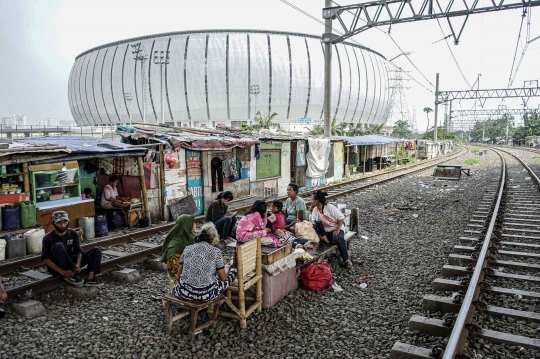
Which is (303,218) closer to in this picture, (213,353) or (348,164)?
(213,353)

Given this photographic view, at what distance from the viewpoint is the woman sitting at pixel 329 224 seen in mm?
6875

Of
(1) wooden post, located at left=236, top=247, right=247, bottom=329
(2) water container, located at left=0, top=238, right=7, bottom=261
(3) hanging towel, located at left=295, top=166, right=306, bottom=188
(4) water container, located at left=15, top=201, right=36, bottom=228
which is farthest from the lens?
(3) hanging towel, located at left=295, top=166, right=306, bottom=188

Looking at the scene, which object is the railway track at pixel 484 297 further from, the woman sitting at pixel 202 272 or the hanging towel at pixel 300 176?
the hanging towel at pixel 300 176

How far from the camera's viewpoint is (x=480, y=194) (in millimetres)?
14609

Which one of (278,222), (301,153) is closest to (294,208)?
(278,222)

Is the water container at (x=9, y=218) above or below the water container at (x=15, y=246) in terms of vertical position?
above

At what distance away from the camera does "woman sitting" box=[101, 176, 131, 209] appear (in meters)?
10.2

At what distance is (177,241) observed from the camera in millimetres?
5609

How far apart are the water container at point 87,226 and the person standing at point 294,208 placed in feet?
16.0

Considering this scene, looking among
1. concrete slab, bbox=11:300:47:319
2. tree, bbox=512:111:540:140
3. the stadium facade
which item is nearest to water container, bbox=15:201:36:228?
concrete slab, bbox=11:300:47:319

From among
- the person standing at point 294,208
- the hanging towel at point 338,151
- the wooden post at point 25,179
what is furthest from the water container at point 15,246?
the hanging towel at point 338,151

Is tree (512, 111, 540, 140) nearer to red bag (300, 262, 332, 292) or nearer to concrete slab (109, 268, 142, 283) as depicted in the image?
red bag (300, 262, 332, 292)

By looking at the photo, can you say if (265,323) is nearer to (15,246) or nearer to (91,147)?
(15,246)

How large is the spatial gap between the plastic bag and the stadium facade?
180 feet
